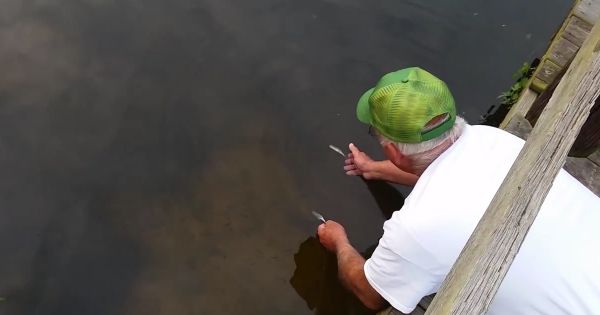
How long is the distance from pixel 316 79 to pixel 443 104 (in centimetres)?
203

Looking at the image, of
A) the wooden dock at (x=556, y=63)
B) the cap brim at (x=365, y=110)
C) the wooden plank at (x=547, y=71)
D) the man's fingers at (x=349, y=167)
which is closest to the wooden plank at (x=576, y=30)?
the wooden dock at (x=556, y=63)

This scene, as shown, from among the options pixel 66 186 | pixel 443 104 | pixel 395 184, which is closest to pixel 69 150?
pixel 66 186

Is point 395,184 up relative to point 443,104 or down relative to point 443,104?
down

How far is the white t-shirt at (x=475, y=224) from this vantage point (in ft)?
7.15

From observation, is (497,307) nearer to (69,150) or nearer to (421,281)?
(421,281)

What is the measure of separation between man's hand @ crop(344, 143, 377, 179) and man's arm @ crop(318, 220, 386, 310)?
49cm

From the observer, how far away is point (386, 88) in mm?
2576

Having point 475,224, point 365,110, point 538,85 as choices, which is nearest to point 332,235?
point 365,110

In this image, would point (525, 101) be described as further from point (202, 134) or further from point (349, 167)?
point (202, 134)

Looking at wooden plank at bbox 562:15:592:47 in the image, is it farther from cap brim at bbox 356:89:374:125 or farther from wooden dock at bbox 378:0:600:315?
cap brim at bbox 356:89:374:125

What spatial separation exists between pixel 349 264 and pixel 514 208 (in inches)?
63.9

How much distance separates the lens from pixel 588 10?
13.0ft

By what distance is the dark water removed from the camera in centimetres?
362

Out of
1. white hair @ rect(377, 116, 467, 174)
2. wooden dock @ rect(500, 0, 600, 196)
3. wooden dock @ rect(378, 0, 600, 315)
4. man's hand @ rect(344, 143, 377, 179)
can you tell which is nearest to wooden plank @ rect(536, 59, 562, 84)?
wooden dock @ rect(500, 0, 600, 196)
